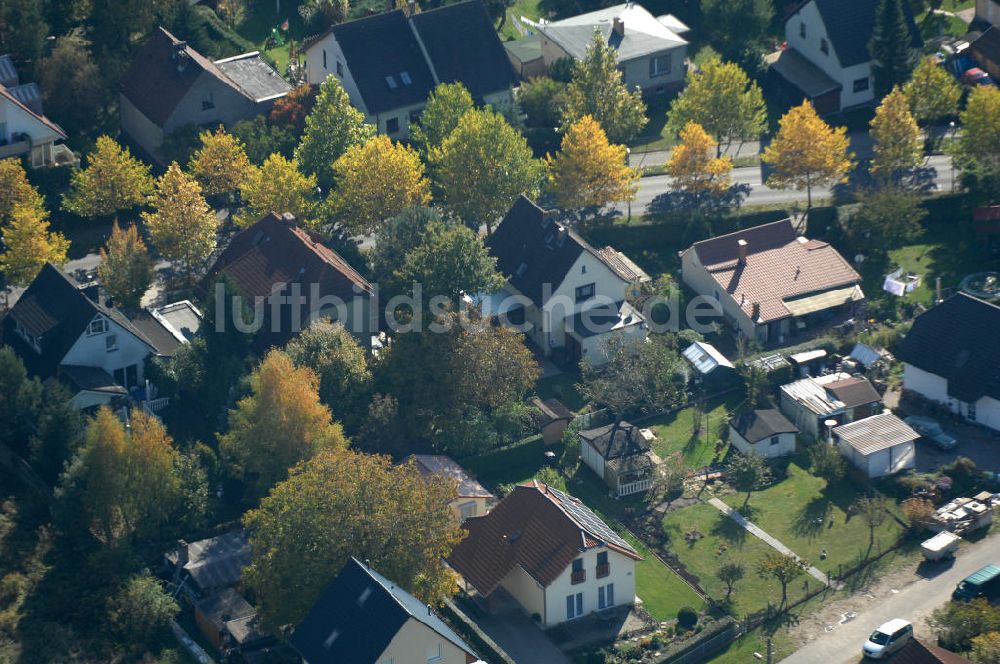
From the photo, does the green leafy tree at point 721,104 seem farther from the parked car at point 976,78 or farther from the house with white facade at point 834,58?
the parked car at point 976,78

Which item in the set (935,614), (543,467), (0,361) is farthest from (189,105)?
(935,614)

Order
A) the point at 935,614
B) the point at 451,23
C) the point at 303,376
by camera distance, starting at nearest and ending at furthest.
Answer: the point at 935,614 < the point at 303,376 < the point at 451,23

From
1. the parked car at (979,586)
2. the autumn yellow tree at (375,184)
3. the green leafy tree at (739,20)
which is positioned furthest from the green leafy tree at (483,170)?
the parked car at (979,586)

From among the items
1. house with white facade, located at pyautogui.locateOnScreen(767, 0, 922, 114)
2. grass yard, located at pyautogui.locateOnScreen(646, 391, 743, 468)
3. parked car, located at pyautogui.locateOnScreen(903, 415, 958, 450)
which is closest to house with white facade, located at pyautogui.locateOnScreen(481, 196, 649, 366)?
grass yard, located at pyautogui.locateOnScreen(646, 391, 743, 468)

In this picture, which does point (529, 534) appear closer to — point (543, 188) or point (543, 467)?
point (543, 467)

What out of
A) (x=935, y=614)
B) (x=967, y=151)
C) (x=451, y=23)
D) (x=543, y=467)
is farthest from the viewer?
(x=451, y=23)

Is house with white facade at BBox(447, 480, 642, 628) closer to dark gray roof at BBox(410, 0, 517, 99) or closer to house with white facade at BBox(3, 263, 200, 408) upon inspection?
house with white facade at BBox(3, 263, 200, 408)
